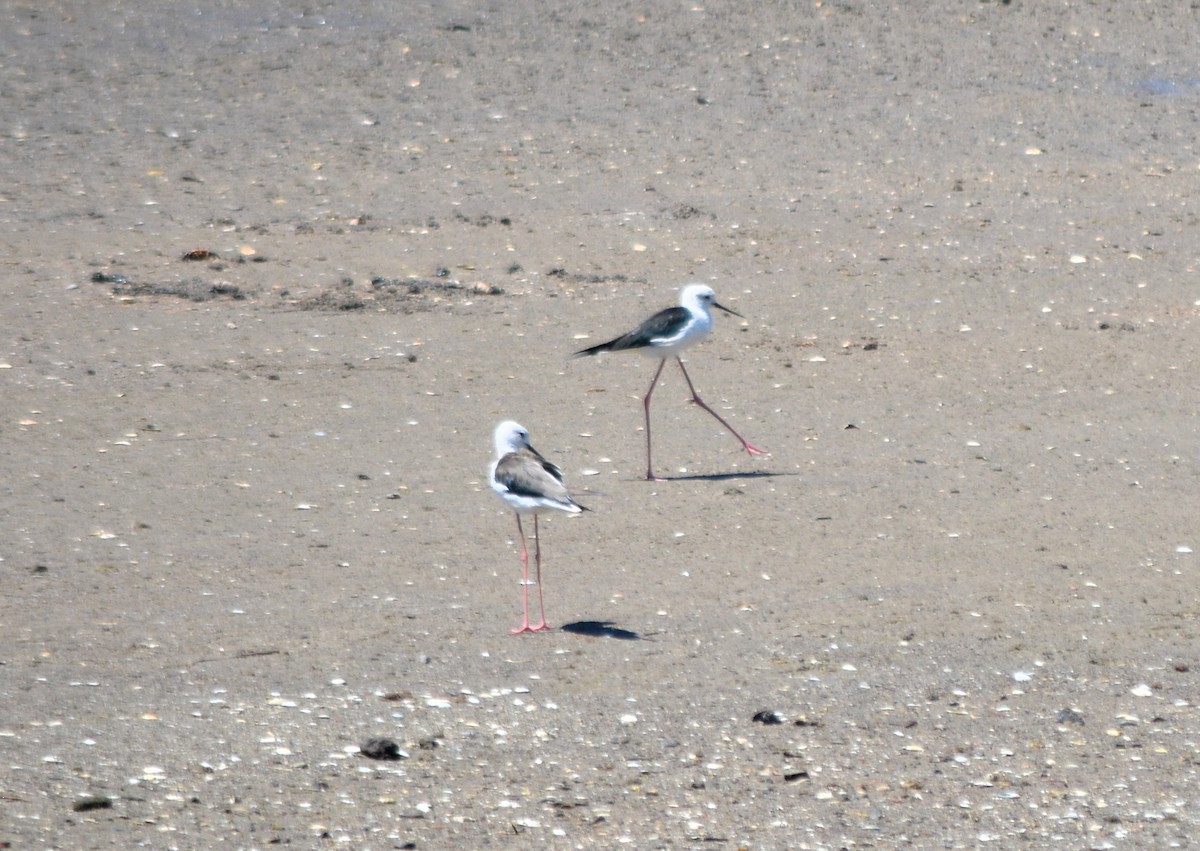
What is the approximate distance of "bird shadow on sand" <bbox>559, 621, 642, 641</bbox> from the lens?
6.84 m

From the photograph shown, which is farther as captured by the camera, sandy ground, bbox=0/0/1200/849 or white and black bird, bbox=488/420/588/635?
white and black bird, bbox=488/420/588/635

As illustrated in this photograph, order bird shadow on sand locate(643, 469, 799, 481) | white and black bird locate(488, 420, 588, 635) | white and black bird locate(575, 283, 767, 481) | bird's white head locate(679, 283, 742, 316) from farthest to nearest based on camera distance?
bird's white head locate(679, 283, 742, 316) → white and black bird locate(575, 283, 767, 481) → bird shadow on sand locate(643, 469, 799, 481) → white and black bird locate(488, 420, 588, 635)

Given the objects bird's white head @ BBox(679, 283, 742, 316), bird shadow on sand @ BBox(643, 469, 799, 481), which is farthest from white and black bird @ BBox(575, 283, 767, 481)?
bird shadow on sand @ BBox(643, 469, 799, 481)

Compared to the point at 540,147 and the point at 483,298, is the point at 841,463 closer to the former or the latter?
the point at 483,298

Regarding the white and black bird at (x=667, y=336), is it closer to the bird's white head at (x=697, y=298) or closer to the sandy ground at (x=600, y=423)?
the bird's white head at (x=697, y=298)

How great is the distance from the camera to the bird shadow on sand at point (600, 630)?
6.84m

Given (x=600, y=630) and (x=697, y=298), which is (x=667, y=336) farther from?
(x=600, y=630)

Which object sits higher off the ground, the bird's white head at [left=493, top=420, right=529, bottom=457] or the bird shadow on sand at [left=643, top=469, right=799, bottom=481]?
the bird's white head at [left=493, top=420, right=529, bottom=457]

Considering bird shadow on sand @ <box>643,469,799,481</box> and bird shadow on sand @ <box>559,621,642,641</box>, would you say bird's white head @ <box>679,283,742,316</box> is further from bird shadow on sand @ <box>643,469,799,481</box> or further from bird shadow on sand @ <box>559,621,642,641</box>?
bird shadow on sand @ <box>559,621,642,641</box>

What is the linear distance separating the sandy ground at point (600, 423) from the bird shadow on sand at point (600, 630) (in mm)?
28

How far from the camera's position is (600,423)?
1014 centimetres

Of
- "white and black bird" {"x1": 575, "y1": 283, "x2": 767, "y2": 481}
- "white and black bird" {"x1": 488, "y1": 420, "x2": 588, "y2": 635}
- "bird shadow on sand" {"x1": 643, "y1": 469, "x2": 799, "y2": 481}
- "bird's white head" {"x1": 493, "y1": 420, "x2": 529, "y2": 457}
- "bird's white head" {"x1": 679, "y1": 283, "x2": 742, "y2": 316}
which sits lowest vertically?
"bird shadow on sand" {"x1": 643, "y1": 469, "x2": 799, "y2": 481}

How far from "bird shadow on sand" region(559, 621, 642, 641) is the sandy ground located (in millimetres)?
28

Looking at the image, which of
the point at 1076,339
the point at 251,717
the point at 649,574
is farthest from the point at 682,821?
the point at 1076,339
